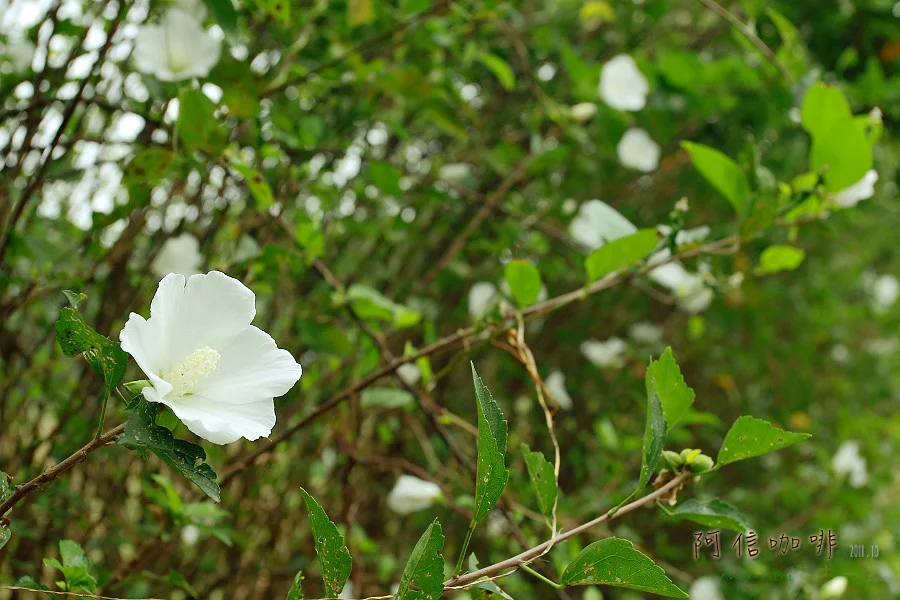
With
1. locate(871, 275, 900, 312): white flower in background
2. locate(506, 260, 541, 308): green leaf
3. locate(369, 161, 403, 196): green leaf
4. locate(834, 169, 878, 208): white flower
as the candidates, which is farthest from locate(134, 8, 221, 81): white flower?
locate(871, 275, 900, 312): white flower in background

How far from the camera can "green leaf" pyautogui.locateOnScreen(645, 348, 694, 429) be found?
0.59 m

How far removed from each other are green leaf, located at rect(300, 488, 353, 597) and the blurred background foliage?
0.91 feet

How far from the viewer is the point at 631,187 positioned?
80.7 inches

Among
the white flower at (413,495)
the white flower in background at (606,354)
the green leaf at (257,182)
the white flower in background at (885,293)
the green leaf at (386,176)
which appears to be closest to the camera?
the green leaf at (257,182)

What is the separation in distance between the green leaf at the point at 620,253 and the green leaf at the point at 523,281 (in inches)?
2.7

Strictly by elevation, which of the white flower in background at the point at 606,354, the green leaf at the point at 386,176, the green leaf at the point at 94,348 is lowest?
the white flower in background at the point at 606,354

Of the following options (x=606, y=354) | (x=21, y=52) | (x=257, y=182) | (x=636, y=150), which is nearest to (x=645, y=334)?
(x=606, y=354)

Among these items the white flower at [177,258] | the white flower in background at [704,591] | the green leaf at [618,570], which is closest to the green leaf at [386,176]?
the white flower at [177,258]

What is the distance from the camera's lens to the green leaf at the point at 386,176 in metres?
1.15

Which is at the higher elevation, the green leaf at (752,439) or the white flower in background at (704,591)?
the green leaf at (752,439)

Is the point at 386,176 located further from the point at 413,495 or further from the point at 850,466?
the point at 850,466

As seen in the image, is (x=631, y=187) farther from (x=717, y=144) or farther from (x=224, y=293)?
(x=224, y=293)

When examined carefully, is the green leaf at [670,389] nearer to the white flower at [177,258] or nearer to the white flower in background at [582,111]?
the white flower at [177,258]

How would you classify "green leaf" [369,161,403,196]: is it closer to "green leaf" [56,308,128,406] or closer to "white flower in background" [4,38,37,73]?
"white flower in background" [4,38,37,73]
